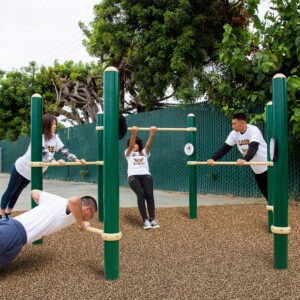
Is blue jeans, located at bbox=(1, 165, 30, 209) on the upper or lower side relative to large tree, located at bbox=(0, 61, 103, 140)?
lower

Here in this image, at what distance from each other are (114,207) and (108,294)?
611mm

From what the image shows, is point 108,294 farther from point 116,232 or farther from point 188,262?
point 188,262

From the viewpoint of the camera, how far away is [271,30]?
263 inches

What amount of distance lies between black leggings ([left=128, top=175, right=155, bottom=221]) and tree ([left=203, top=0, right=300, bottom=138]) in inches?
98.0

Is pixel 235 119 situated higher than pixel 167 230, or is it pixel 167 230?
pixel 235 119

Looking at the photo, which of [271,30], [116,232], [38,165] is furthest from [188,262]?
[271,30]

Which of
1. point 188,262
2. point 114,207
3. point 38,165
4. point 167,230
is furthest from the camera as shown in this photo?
point 167,230

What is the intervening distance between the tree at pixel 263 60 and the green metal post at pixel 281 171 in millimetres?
3008

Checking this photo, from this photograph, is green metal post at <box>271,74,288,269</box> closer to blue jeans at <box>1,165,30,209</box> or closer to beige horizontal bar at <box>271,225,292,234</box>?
beige horizontal bar at <box>271,225,292,234</box>

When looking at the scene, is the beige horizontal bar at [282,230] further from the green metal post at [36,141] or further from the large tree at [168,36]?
the large tree at [168,36]

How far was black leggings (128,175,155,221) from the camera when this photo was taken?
16.4 feet

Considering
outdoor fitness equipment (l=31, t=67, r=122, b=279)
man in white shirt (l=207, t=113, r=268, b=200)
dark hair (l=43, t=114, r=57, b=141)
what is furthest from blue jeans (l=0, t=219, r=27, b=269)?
man in white shirt (l=207, t=113, r=268, b=200)

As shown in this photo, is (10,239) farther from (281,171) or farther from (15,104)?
(15,104)

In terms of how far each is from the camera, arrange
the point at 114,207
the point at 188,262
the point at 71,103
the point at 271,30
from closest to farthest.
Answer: the point at 114,207
the point at 188,262
the point at 271,30
the point at 71,103
